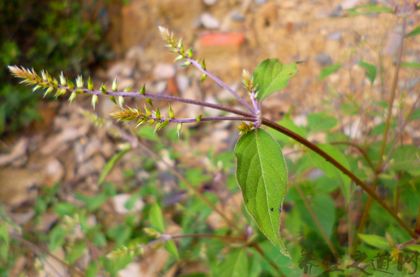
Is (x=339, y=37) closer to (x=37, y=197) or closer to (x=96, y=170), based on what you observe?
(x=96, y=170)

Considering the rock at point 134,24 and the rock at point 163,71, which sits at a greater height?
the rock at point 134,24

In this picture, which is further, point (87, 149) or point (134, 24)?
point (134, 24)

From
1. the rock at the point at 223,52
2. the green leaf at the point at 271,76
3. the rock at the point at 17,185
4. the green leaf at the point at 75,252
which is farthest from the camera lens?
the rock at the point at 223,52

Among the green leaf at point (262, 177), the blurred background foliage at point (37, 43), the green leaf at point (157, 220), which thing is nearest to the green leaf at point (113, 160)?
the green leaf at point (157, 220)

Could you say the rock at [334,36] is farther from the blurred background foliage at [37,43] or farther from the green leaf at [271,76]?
the green leaf at [271,76]

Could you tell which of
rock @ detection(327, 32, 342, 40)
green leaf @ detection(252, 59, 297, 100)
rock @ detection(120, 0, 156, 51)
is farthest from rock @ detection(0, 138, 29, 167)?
green leaf @ detection(252, 59, 297, 100)

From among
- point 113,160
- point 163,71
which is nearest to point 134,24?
point 163,71

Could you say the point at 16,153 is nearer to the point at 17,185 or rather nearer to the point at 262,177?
the point at 17,185
